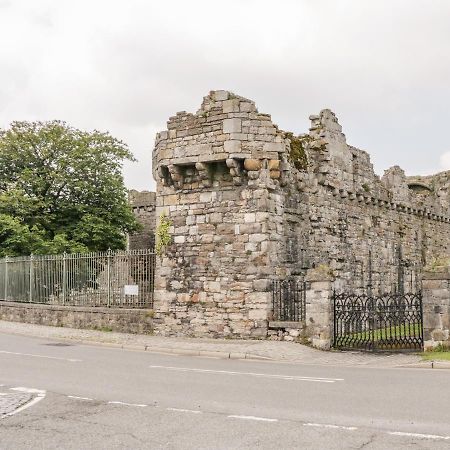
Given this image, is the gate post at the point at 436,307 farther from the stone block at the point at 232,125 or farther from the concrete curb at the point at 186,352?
the stone block at the point at 232,125

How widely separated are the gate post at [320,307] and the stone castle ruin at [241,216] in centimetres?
3

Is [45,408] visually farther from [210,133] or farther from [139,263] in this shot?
[139,263]

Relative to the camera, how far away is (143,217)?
128 ft

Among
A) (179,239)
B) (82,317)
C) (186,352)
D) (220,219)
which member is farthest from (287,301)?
(82,317)

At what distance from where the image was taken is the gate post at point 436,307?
45.5 feet

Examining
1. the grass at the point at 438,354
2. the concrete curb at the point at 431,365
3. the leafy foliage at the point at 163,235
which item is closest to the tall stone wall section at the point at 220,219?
the leafy foliage at the point at 163,235

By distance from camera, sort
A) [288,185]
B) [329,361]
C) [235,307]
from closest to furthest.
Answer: [329,361] < [235,307] < [288,185]

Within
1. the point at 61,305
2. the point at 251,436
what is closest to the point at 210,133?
the point at 61,305

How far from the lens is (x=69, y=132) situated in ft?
112

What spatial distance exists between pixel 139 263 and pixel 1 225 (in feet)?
46.5

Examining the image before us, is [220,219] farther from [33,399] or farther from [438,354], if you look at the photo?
[33,399]

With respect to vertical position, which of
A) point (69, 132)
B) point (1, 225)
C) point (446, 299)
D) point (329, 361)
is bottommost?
point (329, 361)

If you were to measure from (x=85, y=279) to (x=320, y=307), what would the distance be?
9876 millimetres

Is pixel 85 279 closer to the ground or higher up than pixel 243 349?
higher up
